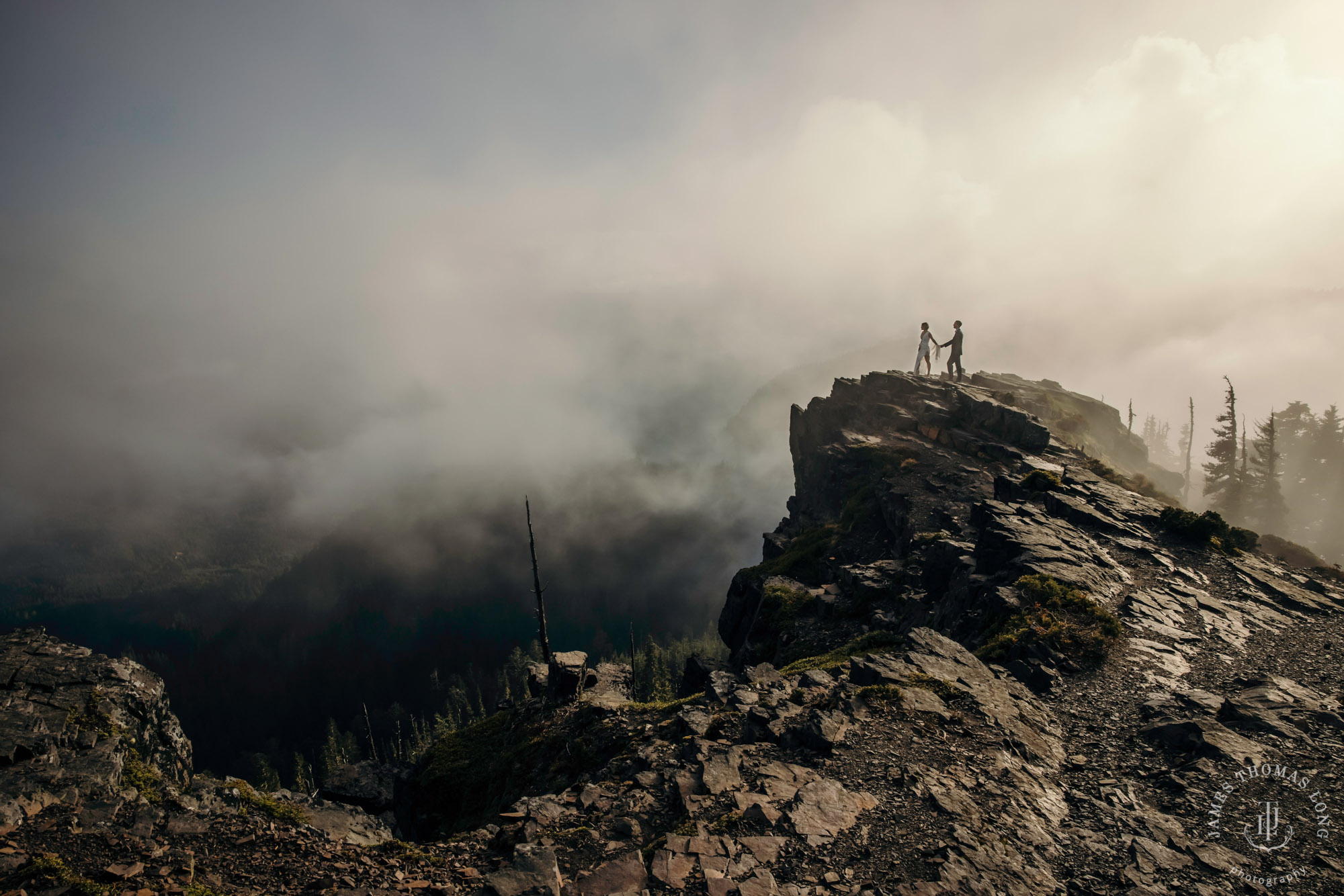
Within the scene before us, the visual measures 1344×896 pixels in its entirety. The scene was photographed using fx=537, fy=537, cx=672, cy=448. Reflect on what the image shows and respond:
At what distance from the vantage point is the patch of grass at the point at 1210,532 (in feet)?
98.0

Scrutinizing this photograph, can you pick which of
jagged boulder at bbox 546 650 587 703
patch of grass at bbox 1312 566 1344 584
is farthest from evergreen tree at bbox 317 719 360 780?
patch of grass at bbox 1312 566 1344 584

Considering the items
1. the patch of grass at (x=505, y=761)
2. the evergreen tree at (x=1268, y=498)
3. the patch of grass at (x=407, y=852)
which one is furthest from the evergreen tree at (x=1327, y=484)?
the patch of grass at (x=407, y=852)

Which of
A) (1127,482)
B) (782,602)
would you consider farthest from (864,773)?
(1127,482)

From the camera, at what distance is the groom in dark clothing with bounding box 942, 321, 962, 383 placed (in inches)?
2048

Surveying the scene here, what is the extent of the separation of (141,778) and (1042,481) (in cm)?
4571

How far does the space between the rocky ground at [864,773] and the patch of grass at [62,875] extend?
0.16ft

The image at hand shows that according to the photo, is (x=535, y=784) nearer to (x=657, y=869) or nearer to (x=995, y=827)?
(x=657, y=869)

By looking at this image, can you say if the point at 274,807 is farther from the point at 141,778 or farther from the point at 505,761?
the point at 505,761

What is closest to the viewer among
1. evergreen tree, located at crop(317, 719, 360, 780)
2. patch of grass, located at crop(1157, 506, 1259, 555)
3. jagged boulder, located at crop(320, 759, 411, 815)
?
jagged boulder, located at crop(320, 759, 411, 815)

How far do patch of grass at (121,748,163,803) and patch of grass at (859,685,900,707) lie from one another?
2021cm

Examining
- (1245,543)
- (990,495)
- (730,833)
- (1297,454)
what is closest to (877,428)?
(990,495)

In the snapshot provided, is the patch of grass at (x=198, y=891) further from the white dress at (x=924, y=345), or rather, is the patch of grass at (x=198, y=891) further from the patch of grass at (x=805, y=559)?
the white dress at (x=924, y=345)

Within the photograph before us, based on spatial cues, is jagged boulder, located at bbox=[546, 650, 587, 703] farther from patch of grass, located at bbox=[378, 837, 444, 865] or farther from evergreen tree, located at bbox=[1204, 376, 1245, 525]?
evergreen tree, located at bbox=[1204, 376, 1245, 525]

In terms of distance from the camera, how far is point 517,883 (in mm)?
11977
